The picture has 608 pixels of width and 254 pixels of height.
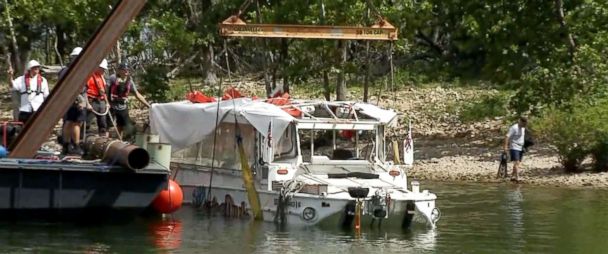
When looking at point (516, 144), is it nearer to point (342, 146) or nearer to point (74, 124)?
point (342, 146)

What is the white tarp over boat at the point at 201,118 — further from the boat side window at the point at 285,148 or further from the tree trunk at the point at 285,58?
the tree trunk at the point at 285,58

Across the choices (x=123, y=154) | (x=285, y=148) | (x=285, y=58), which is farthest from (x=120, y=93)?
(x=285, y=58)

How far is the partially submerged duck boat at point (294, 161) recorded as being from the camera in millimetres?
21719

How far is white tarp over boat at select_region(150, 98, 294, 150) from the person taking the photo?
2311 centimetres

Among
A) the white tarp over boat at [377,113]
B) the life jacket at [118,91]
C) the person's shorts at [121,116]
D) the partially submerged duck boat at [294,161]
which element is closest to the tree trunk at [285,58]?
the partially submerged duck boat at [294,161]

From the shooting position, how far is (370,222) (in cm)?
2181

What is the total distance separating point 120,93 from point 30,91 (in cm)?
221

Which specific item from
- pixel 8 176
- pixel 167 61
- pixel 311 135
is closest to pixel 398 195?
pixel 311 135

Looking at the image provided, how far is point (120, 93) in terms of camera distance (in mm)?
25469

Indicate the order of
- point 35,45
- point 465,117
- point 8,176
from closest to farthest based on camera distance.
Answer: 1. point 8,176
2. point 465,117
3. point 35,45

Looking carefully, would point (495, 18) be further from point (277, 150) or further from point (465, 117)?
point (277, 150)

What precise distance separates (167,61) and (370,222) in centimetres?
2673

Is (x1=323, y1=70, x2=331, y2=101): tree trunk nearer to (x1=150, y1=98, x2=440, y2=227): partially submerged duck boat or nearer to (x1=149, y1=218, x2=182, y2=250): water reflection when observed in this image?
(x1=150, y1=98, x2=440, y2=227): partially submerged duck boat

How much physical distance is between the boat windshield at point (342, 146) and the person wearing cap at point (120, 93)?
11.0ft
